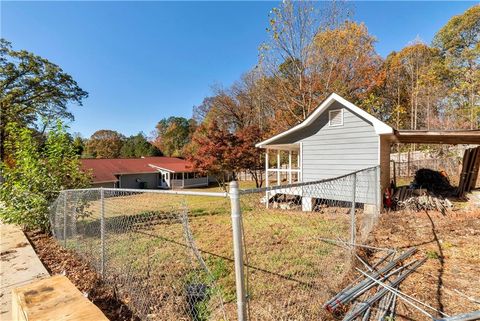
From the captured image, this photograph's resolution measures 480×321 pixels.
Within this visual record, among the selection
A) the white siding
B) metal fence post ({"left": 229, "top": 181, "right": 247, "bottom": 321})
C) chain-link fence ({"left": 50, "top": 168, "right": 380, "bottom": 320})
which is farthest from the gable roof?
metal fence post ({"left": 229, "top": 181, "right": 247, "bottom": 321})

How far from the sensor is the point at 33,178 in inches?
235

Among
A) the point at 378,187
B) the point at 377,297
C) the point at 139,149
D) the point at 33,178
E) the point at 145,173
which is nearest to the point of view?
the point at 377,297

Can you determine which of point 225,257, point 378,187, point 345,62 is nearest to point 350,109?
point 378,187

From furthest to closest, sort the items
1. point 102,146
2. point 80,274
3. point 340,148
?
point 102,146 → point 340,148 → point 80,274

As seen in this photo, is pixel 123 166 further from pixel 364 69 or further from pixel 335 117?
pixel 364 69

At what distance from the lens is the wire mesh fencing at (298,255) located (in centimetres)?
285

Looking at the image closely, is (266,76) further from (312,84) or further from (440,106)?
(440,106)

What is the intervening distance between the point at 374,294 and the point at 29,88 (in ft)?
74.3

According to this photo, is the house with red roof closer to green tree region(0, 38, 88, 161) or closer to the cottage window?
green tree region(0, 38, 88, 161)

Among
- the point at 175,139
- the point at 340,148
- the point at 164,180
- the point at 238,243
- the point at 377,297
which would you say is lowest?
the point at 164,180

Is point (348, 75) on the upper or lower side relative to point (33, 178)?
upper

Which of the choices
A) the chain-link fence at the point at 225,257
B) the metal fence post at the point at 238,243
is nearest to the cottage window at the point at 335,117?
the chain-link fence at the point at 225,257

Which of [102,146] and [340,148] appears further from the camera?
[102,146]

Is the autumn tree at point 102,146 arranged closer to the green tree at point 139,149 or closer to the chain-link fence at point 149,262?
the green tree at point 139,149
